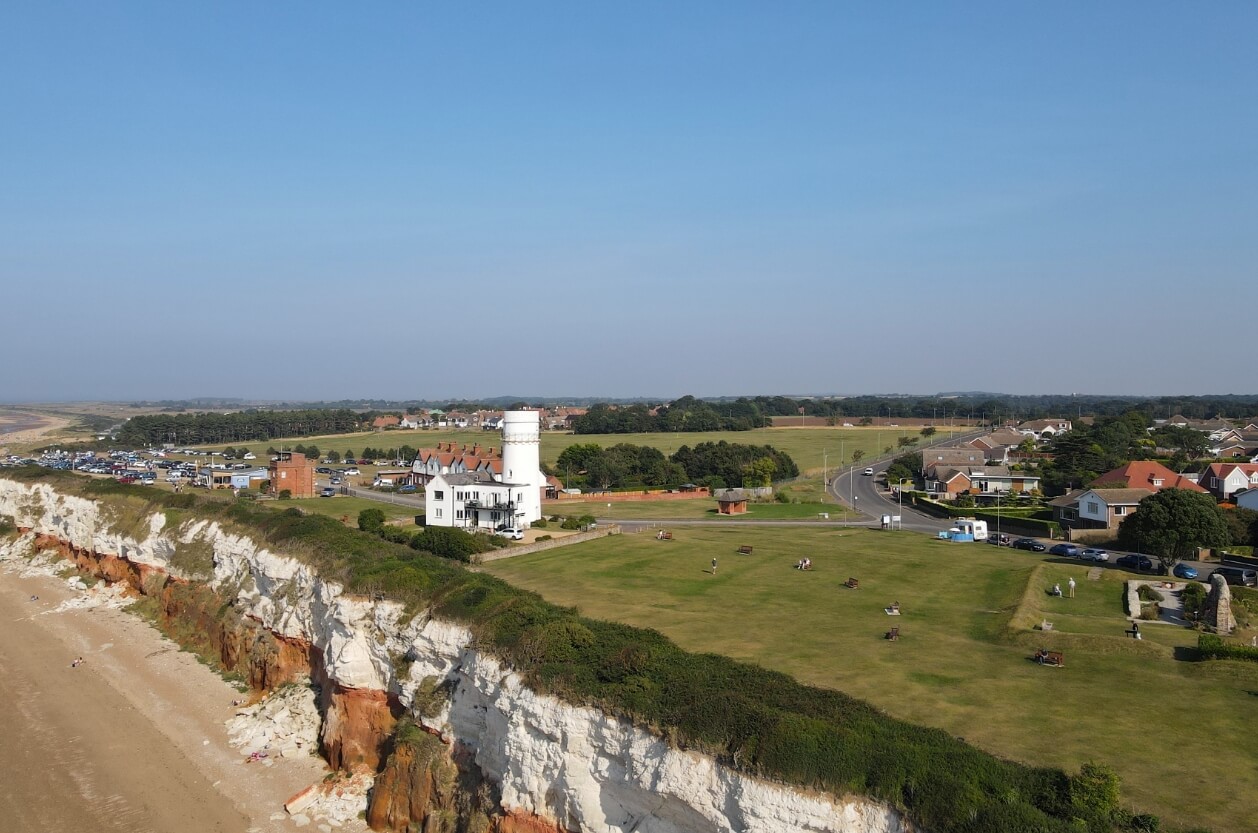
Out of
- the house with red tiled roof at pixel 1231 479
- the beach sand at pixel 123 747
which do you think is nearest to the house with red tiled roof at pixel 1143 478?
the house with red tiled roof at pixel 1231 479

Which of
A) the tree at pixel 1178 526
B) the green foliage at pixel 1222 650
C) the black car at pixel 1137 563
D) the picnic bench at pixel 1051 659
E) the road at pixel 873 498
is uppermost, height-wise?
the tree at pixel 1178 526

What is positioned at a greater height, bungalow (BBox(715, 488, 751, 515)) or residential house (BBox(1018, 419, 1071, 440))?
residential house (BBox(1018, 419, 1071, 440))

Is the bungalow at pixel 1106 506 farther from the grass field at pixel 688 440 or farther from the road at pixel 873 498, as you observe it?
the grass field at pixel 688 440

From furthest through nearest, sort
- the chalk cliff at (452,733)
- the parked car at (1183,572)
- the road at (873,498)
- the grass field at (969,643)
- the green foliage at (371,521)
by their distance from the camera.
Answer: the road at (873,498) → the green foliage at (371,521) → the parked car at (1183,572) → the grass field at (969,643) → the chalk cliff at (452,733)

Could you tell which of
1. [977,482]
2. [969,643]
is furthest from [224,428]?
[969,643]

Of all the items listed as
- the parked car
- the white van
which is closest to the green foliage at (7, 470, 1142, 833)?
the parked car

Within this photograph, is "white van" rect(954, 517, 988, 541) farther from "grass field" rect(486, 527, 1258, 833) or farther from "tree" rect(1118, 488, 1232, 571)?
"tree" rect(1118, 488, 1232, 571)

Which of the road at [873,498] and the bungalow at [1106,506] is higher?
the bungalow at [1106,506]
